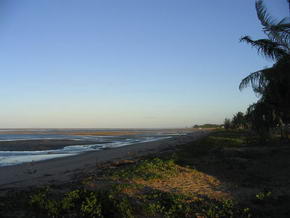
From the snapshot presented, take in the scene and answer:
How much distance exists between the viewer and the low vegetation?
5.82m

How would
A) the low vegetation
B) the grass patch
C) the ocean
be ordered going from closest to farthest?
the low vegetation → the grass patch → the ocean

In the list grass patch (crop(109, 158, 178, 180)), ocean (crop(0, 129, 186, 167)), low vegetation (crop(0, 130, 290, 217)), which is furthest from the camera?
ocean (crop(0, 129, 186, 167))

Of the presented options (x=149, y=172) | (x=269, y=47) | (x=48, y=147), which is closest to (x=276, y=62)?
(x=269, y=47)

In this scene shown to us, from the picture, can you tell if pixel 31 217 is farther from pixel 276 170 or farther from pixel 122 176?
pixel 276 170

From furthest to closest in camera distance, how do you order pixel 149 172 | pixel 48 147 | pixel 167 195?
pixel 48 147, pixel 149 172, pixel 167 195

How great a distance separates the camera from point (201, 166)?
1216cm

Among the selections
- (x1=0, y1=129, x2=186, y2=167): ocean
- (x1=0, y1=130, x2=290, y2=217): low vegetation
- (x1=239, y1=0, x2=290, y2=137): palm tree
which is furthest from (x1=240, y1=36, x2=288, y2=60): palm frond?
(x1=0, y1=129, x2=186, y2=167): ocean

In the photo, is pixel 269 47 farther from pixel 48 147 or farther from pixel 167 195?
pixel 48 147

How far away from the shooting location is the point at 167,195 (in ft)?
23.3

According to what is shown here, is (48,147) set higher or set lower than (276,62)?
lower

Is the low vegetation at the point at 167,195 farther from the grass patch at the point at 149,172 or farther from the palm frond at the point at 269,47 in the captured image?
the palm frond at the point at 269,47

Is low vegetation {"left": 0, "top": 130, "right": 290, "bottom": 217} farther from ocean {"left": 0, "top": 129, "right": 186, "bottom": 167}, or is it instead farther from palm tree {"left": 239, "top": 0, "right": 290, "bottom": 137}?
ocean {"left": 0, "top": 129, "right": 186, "bottom": 167}

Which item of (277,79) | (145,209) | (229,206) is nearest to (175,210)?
(145,209)

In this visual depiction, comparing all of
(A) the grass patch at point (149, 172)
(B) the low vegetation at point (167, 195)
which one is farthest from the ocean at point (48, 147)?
(B) the low vegetation at point (167, 195)
